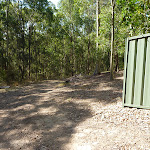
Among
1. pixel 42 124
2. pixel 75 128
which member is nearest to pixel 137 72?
pixel 75 128

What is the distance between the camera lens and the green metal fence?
4.47 metres

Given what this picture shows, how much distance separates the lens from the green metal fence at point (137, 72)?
4.47 m

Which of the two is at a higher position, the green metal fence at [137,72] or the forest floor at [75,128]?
the green metal fence at [137,72]

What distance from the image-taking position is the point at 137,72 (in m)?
4.67

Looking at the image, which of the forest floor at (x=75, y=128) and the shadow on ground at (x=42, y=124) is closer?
the forest floor at (x=75, y=128)

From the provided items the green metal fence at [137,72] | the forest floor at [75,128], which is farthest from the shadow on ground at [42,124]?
the green metal fence at [137,72]

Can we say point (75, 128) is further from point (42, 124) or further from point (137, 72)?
point (137, 72)

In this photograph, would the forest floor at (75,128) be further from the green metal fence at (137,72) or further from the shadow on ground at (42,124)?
the green metal fence at (137,72)

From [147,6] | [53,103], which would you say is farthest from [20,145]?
[147,6]

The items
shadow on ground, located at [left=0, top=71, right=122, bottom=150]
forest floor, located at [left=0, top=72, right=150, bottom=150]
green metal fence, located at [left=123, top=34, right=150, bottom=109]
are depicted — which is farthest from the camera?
green metal fence, located at [left=123, top=34, right=150, bottom=109]

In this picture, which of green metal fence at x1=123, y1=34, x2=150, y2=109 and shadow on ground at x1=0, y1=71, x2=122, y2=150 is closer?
shadow on ground at x1=0, y1=71, x2=122, y2=150

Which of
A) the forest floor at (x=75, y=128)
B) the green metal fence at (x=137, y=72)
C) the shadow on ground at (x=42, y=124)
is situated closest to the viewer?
the forest floor at (x=75, y=128)

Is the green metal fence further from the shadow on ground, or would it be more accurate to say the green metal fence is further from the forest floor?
the shadow on ground

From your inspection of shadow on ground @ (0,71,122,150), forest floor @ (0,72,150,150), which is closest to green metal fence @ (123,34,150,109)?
forest floor @ (0,72,150,150)
